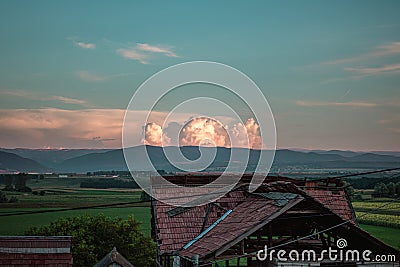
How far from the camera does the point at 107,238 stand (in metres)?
38.5

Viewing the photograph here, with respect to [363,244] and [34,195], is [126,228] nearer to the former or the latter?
[363,244]

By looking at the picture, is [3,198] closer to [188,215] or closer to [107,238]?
[107,238]

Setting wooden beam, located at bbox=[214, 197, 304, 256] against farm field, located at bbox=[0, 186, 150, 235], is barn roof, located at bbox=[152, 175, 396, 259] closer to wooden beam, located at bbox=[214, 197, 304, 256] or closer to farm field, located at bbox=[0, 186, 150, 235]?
wooden beam, located at bbox=[214, 197, 304, 256]

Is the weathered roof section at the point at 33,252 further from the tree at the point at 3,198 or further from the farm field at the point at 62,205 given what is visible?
the tree at the point at 3,198

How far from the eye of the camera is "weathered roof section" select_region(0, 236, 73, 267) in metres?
21.9

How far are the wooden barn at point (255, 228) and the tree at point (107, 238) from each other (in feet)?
51.2

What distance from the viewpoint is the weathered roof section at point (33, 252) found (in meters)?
21.9

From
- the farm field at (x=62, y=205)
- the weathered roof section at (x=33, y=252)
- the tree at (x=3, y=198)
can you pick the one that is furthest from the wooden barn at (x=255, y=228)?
the tree at (x=3, y=198)

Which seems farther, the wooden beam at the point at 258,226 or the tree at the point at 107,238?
the tree at the point at 107,238

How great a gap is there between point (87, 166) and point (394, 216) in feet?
176

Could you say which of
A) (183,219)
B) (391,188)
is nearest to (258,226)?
(183,219)

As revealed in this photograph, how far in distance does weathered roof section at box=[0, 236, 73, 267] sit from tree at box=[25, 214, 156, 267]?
14280 mm

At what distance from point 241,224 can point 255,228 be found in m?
0.98

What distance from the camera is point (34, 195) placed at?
7344cm
